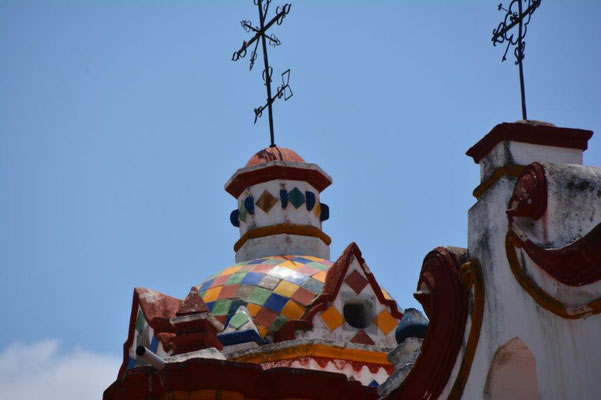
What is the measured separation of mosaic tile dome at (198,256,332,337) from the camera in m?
16.1

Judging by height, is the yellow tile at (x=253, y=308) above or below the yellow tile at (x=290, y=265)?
below

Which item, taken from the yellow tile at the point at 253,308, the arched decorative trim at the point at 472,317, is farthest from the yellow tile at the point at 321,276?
the arched decorative trim at the point at 472,317

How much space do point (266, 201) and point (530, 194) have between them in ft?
28.1

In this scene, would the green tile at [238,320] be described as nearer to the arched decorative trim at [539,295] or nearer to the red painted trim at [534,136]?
the red painted trim at [534,136]

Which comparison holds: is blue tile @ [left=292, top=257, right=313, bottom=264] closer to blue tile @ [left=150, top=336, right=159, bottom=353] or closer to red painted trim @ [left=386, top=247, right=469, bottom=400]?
blue tile @ [left=150, top=336, right=159, bottom=353]

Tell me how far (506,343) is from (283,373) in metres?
2.63

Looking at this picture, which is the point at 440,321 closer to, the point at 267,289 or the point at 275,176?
the point at 267,289

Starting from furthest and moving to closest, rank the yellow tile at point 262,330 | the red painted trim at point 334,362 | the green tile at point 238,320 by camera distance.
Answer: the yellow tile at point 262,330 < the green tile at point 238,320 < the red painted trim at point 334,362

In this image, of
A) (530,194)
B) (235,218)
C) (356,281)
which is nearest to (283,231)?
(235,218)

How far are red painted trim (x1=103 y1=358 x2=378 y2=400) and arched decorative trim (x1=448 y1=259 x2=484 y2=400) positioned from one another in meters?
1.73

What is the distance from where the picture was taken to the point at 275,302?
16250 millimetres

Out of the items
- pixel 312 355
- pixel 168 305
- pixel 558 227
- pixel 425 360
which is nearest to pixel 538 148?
pixel 558 227

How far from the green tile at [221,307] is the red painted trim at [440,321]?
17.8 feet

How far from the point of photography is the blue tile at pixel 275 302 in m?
16.2
